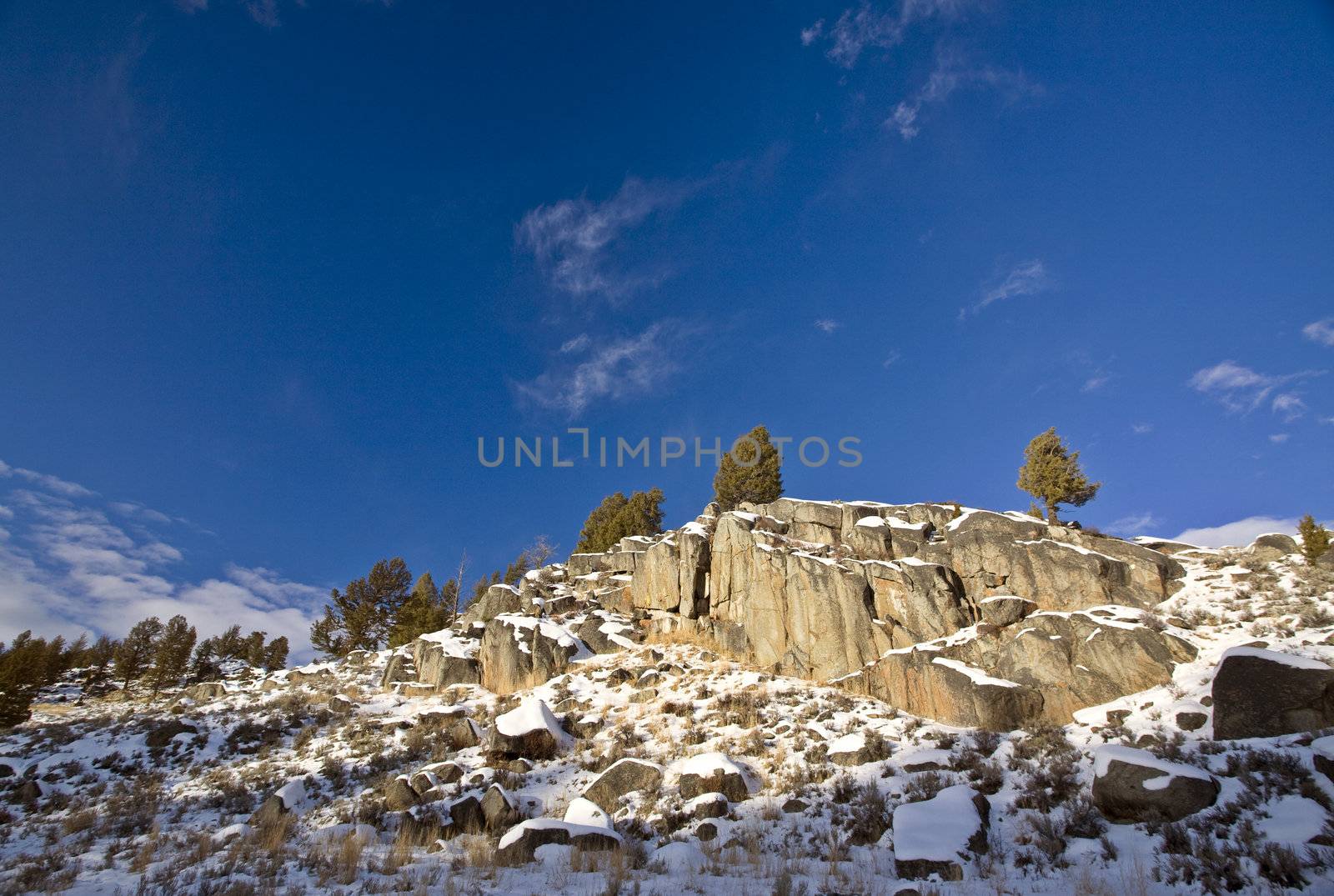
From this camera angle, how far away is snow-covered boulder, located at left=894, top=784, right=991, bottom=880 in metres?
9.05

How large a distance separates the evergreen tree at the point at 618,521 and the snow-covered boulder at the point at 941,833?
43.9 m

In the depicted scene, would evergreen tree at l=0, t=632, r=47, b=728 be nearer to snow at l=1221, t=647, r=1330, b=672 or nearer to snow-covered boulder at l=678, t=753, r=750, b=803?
snow-covered boulder at l=678, t=753, r=750, b=803

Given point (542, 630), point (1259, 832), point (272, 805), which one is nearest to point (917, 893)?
point (1259, 832)

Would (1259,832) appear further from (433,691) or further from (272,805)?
(433,691)

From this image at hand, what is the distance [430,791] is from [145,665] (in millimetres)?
59846

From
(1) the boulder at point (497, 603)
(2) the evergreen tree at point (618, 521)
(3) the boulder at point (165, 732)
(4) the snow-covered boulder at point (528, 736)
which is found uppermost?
(2) the evergreen tree at point (618, 521)

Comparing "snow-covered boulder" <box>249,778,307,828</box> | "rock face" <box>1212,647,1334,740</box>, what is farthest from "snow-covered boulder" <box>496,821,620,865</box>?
"rock face" <box>1212,647,1334,740</box>

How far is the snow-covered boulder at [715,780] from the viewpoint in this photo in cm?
1521

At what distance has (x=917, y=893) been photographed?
24.8ft

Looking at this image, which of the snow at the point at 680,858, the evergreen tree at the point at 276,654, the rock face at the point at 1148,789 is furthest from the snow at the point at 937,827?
the evergreen tree at the point at 276,654

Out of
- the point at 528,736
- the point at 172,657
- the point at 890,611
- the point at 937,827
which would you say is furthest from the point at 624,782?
the point at 172,657

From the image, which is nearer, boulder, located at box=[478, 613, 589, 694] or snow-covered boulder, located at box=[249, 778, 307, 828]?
snow-covered boulder, located at box=[249, 778, 307, 828]

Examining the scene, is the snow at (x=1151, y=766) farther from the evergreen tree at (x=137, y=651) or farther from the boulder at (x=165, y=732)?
the evergreen tree at (x=137, y=651)

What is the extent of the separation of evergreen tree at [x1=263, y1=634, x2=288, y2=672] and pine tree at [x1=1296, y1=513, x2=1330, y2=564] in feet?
259
